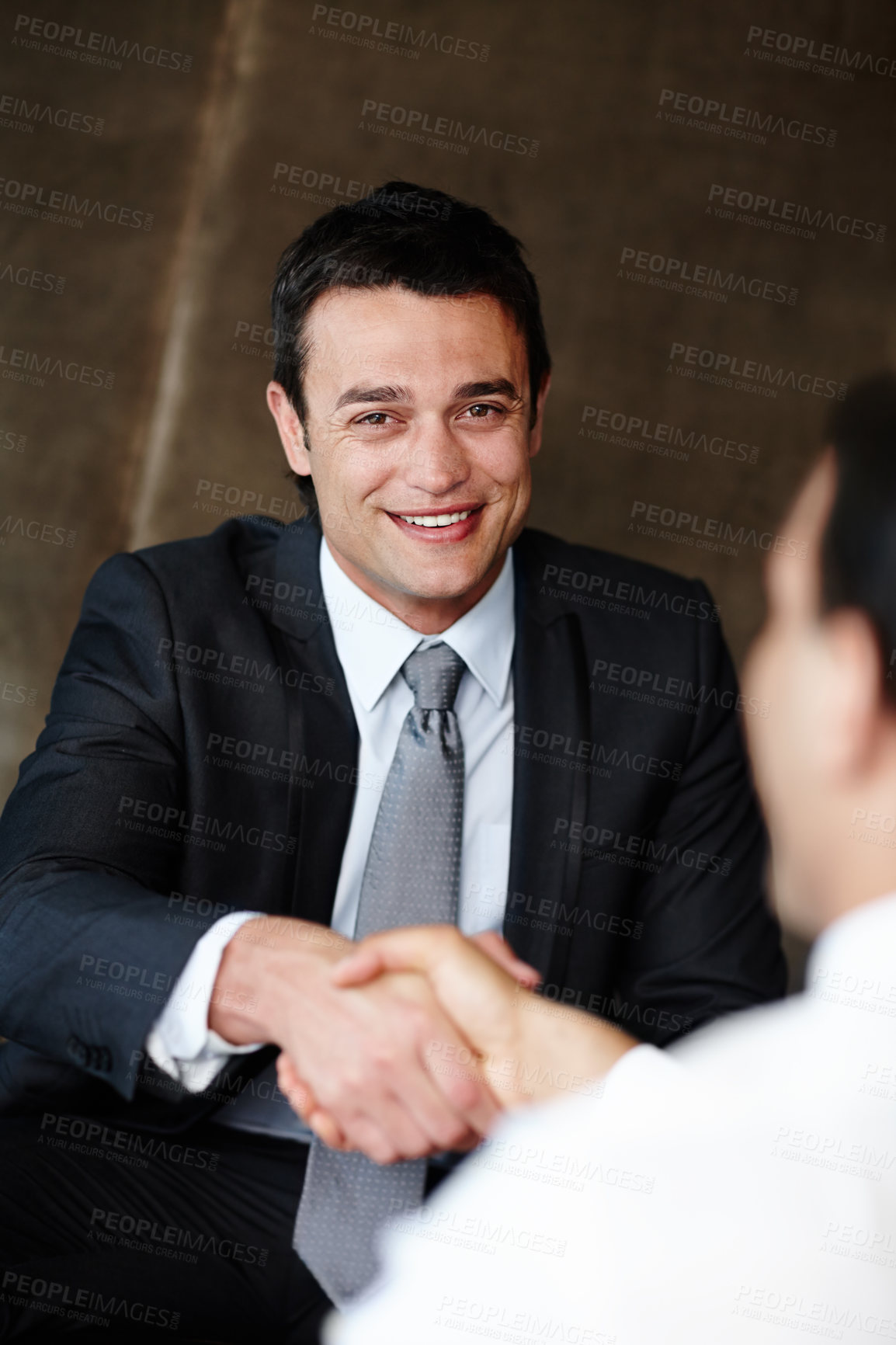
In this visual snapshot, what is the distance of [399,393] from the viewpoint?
1.77 meters

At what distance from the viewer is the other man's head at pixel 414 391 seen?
1778 mm

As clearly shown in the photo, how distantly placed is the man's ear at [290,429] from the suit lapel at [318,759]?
0.32 metres

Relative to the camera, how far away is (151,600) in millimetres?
1788

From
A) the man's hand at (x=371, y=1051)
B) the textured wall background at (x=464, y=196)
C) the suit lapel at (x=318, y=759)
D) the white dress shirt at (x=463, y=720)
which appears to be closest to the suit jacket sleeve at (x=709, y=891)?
the white dress shirt at (x=463, y=720)

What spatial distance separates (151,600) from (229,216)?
70.9 inches

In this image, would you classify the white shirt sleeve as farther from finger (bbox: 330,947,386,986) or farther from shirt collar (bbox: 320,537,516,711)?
shirt collar (bbox: 320,537,516,711)

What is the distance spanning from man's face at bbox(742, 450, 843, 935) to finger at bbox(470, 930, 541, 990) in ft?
1.09

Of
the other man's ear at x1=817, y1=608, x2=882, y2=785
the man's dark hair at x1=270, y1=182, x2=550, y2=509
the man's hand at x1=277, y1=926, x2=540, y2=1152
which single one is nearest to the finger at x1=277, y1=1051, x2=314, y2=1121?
the man's hand at x1=277, y1=926, x2=540, y2=1152

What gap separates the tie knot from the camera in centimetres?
179

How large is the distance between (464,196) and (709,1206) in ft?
9.75

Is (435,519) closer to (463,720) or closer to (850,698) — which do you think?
(463,720)

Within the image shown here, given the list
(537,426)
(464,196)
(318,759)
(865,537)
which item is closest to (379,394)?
(537,426)

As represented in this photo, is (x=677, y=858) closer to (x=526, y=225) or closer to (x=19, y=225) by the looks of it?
(x=526, y=225)

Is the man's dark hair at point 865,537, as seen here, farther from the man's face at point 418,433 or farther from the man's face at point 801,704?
the man's face at point 418,433
